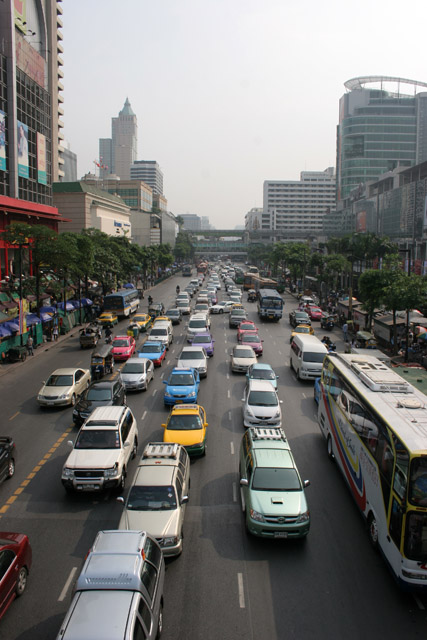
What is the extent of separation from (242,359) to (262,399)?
30.1 ft

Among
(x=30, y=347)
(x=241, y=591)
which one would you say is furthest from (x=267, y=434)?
(x=30, y=347)

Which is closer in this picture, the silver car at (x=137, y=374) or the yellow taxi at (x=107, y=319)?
the silver car at (x=137, y=374)

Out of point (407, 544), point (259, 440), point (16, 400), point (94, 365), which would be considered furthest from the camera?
point (94, 365)

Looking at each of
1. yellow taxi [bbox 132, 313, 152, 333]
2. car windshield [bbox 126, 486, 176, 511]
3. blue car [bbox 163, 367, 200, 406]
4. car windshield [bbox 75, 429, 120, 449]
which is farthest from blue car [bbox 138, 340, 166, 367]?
car windshield [bbox 126, 486, 176, 511]

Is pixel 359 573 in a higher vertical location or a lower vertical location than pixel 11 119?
lower

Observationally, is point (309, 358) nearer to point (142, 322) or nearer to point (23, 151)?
point (142, 322)

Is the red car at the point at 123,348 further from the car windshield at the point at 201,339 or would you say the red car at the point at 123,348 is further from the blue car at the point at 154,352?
the car windshield at the point at 201,339

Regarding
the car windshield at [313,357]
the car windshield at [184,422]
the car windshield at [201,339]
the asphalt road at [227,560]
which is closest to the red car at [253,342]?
the car windshield at [201,339]

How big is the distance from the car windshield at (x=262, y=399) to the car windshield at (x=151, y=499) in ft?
27.5

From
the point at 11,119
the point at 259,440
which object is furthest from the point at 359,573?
the point at 11,119

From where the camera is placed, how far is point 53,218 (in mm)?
61062

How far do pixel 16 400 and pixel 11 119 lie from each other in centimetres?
3827

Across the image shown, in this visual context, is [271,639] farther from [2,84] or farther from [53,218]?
[53,218]

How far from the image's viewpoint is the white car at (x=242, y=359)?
28594 millimetres
